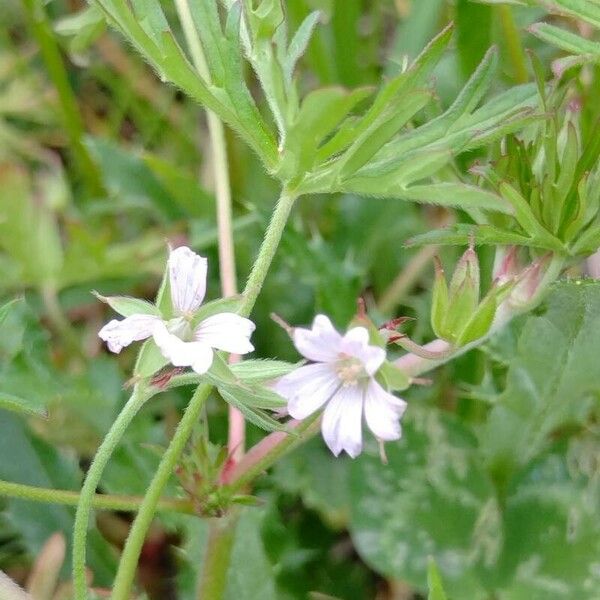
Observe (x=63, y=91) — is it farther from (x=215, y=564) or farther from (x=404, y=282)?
(x=215, y=564)

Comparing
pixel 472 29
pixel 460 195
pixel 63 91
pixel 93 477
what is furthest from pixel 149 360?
pixel 63 91

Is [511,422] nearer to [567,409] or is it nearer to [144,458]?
[567,409]

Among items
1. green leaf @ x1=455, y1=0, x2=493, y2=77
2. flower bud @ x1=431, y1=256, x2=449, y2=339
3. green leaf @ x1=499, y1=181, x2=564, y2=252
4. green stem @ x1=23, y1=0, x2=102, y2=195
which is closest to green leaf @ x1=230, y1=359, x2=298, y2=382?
flower bud @ x1=431, y1=256, x2=449, y2=339

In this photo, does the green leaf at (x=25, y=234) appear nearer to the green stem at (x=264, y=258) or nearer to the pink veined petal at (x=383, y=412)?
A: the green stem at (x=264, y=258)

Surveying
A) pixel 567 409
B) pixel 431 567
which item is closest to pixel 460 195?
pixel 431 567

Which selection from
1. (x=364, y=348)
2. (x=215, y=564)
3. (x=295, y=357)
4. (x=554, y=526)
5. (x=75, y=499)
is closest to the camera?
(x=364, y=348)

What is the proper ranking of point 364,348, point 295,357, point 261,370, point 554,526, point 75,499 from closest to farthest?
point 364,348 < point 261,370 < point 75,499 < point 554,526 < point 295,357

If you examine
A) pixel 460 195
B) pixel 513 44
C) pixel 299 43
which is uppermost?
pixel 513 44

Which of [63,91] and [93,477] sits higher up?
[63,91]
